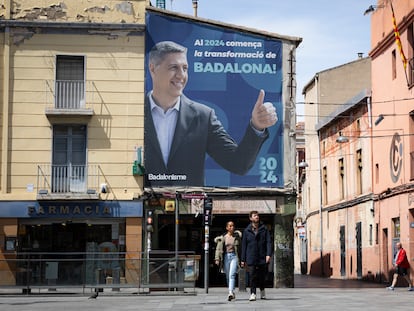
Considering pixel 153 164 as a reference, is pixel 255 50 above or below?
above

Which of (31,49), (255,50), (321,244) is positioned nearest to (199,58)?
(255,50)

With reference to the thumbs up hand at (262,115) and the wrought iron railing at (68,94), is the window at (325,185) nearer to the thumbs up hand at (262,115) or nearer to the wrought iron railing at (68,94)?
the thumbs up hand at (262,115)

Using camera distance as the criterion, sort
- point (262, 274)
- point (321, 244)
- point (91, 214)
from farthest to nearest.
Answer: point (321, 244), point (91, 214), point (262, 274)

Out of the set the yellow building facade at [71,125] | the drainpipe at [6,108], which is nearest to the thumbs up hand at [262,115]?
the yellow building facade at [71,125]

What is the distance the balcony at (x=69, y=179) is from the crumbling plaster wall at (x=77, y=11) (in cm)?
498

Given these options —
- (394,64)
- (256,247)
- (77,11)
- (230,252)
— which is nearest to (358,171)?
(394,64)

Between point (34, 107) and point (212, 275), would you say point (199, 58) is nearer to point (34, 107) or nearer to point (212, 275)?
point (34, 107)

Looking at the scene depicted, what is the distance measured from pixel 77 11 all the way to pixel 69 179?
5.67 metres

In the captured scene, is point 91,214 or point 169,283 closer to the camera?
point 169,283

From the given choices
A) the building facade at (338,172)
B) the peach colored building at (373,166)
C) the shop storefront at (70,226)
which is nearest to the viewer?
the shop storefront at (70,226)

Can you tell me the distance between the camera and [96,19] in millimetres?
28344

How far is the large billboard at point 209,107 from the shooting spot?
28.2 metres

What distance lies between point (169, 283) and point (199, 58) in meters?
9.03

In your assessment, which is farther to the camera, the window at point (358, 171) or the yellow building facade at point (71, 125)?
the window at point (358, 171)
